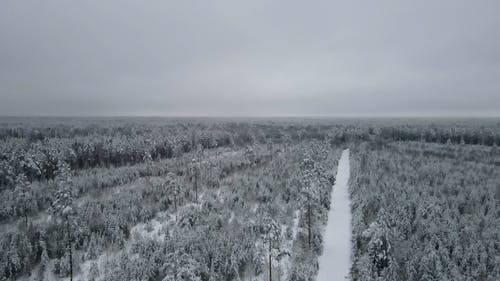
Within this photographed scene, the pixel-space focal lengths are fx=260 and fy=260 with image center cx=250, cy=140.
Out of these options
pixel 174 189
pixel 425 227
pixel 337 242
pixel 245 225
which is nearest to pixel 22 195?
pixel 174 189

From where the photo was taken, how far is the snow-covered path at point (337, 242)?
55.3ft

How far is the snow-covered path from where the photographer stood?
16844 mm

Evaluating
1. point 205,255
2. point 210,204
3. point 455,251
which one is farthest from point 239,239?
point 455,251

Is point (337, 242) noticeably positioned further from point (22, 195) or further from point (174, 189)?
point (22, 195)

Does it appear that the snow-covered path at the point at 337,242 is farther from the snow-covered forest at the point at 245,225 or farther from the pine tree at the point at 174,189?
the pine tree at the point at 174,189

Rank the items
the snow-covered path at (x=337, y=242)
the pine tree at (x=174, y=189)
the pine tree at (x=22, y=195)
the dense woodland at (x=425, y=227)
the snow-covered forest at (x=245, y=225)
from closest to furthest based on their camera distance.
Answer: the dense woodland at (x=425, y=227) < the snow-covered forest at (x=245, y=225) < the snow-covered path at (x=337, y=242) < the pine tree at (x=22, y=195) < the pine tree at (x=174, y=189)

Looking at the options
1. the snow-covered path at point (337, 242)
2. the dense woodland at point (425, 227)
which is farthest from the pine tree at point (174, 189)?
the dense woodland at point (425, 227)

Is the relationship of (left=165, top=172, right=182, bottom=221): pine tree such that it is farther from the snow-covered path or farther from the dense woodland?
the dense woodland

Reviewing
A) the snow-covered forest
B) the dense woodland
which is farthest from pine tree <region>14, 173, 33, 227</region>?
the dense woodland

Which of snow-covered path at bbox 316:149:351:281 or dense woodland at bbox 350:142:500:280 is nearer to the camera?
dense woodland at bbox 350:142:500:280

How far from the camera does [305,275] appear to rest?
15469mm

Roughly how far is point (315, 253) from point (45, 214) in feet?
94.2

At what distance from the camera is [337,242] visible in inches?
808

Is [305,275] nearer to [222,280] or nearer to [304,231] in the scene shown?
[222,280]
